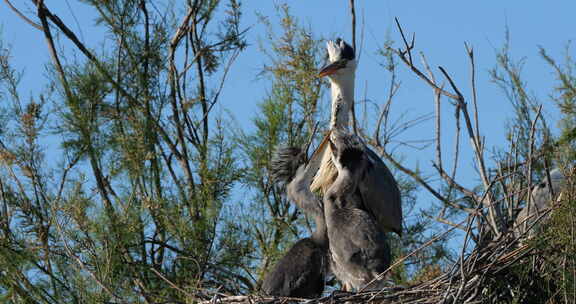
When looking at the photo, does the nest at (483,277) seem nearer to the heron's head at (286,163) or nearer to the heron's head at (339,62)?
the heron's head at (286,163)

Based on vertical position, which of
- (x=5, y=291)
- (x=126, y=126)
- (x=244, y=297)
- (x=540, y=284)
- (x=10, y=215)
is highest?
(x=126, y=126)

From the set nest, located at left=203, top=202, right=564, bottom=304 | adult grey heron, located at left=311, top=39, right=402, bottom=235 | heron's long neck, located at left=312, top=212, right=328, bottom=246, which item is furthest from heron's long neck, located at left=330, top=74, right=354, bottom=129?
nest, located at left=203, top=202, right=564, bottom=304

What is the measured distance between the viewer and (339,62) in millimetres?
7824

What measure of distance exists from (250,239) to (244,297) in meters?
1.52

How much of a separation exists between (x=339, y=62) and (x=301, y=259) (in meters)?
1.53

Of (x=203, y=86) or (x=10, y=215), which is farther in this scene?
(x=203, y=86)

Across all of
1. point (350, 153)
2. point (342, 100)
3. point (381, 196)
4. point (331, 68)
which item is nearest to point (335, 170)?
point (350, 153)

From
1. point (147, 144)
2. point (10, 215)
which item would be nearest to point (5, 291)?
point (10, 215)

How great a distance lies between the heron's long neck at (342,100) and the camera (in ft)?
25.6

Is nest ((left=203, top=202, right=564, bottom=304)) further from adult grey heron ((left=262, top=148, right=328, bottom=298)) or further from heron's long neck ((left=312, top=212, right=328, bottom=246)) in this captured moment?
heron's long neck ((left=312, top=212, right=328, bottom=246))

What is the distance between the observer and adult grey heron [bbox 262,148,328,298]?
6695mm

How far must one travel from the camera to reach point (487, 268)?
5547 mm

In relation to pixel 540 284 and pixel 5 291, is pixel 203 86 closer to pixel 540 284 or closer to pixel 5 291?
pixel 5 291

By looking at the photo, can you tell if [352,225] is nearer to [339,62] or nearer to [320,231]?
[320,231]
